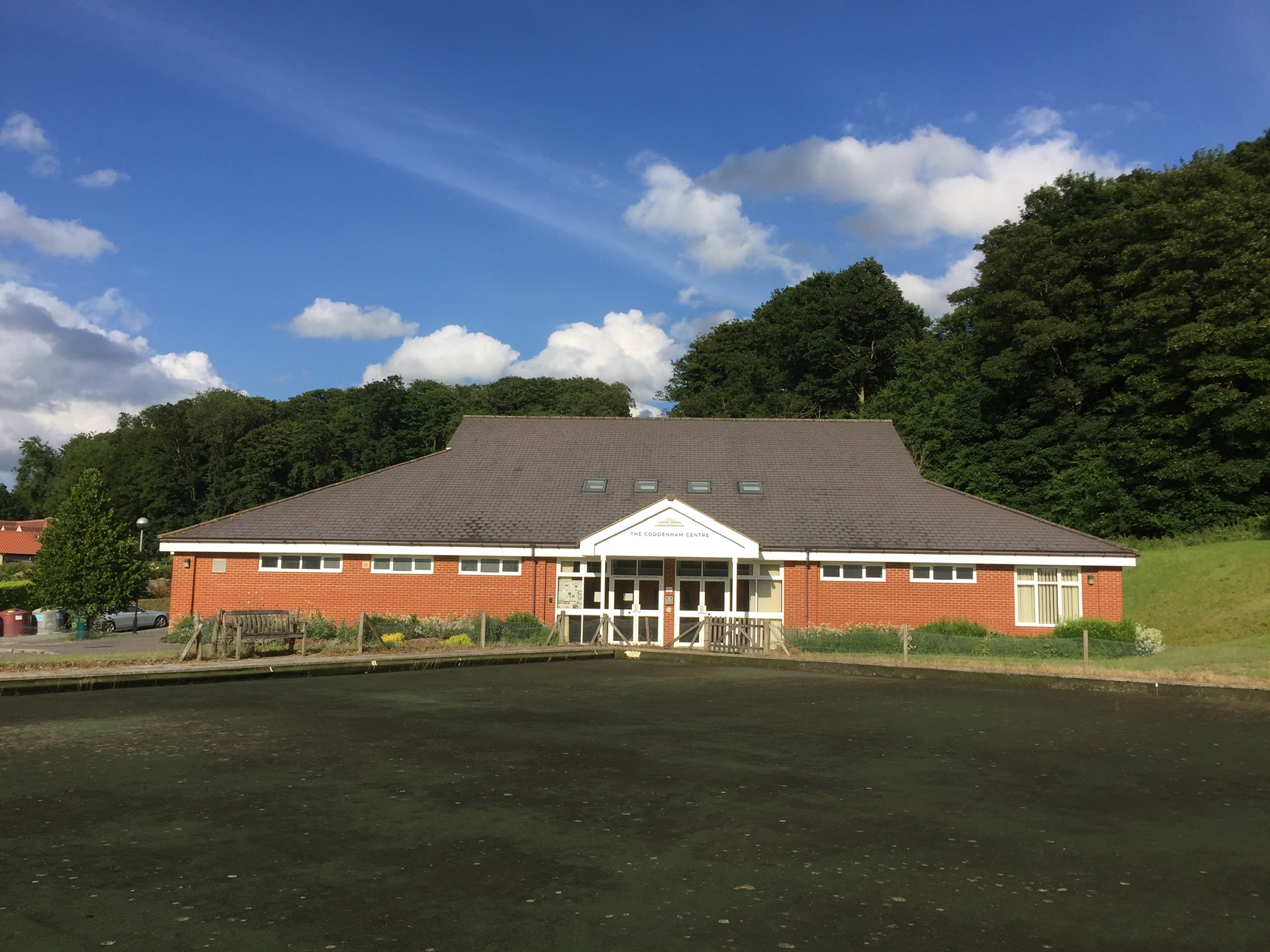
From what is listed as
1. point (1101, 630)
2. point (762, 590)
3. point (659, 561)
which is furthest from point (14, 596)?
point (1101, 630)

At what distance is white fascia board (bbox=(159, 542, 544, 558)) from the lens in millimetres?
28781

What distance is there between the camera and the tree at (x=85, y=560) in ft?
110

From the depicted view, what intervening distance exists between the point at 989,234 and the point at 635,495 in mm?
30838

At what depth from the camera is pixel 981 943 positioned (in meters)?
5.32

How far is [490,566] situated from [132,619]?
20.1 meters

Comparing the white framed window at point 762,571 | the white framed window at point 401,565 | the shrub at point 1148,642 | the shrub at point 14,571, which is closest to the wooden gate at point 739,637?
the white framed window at point 762,571

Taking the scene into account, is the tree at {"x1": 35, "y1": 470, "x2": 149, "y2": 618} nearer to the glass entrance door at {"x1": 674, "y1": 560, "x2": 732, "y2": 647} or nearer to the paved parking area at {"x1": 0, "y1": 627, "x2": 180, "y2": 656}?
the paved parking area at {"x1": 0, "y1": 627, "x2": 180, "y2": 656}

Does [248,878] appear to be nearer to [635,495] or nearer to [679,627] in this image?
[679,627]

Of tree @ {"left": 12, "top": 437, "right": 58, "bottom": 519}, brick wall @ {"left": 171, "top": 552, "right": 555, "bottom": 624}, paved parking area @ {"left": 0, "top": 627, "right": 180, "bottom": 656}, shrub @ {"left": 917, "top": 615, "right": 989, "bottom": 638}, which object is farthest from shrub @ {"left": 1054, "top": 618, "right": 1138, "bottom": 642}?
tree @ {"left": 12, "top": 437, "right": 58, "bottom": 519}

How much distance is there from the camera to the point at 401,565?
95.8 ft

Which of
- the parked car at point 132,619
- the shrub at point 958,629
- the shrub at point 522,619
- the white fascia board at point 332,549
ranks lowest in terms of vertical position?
the parked car at point 132,619

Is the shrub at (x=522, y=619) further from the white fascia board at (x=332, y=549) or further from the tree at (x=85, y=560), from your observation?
the tree at (x=85, y=560)

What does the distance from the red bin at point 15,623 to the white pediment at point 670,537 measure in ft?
79.3

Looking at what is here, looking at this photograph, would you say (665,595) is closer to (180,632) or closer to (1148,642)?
(1148,642)
